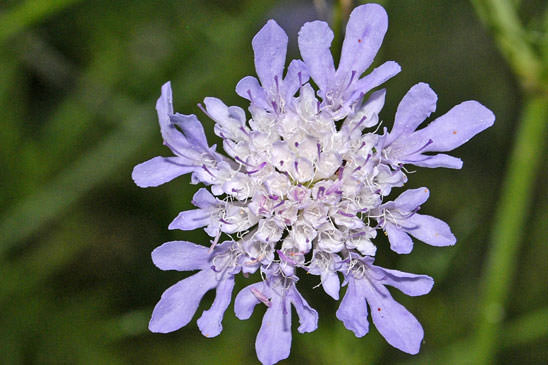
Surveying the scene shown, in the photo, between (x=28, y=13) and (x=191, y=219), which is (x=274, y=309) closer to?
(x=191, y=219)

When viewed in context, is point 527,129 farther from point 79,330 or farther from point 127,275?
point 79,330

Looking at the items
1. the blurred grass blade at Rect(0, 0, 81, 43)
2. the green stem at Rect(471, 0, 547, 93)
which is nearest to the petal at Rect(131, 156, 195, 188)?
the blurred grass blade at Rect(0, 0, 81, 43)

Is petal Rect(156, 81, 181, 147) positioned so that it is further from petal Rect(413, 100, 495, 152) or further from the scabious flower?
petal Rect(413, 100, 495, 152)

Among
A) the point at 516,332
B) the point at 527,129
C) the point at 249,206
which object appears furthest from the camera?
the point at 516,332

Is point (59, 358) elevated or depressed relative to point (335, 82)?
depressed

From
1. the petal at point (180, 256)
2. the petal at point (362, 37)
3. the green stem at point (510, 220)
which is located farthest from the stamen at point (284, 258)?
the green stem at point (510, 220)

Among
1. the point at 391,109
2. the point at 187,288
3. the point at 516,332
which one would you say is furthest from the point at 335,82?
the point at 516,332
